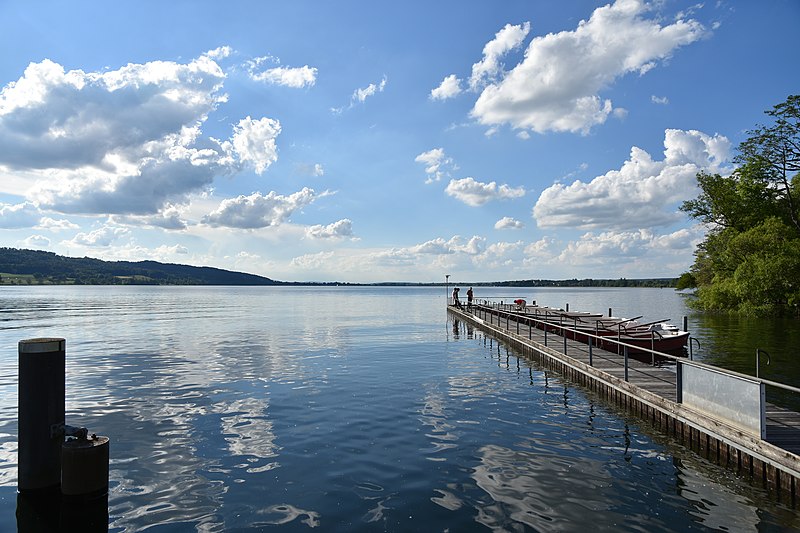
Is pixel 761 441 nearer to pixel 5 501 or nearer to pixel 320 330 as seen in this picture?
pixel 5 501

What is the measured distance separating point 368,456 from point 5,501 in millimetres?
6886

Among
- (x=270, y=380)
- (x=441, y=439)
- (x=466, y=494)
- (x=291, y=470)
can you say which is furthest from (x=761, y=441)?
(x=270, y=380)

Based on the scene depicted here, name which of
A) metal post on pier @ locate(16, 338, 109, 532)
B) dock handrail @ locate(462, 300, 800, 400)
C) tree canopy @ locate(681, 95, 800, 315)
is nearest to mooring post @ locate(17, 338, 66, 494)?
metal post on pier @ locate(16, 338, 109, 532)

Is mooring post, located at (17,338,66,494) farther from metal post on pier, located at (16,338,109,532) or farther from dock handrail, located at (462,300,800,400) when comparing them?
dock handrail, located at (462,300,800,400)

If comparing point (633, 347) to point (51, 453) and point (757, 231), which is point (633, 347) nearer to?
point (51, 453)

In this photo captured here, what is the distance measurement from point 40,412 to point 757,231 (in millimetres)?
60484

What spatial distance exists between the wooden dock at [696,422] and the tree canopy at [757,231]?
36.3 metres

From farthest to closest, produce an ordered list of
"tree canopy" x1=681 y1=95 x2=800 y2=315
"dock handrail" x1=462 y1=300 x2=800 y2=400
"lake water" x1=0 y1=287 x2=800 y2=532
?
1. "tree canopy" x1=681 y1=95 x2=800 y2=315
2. "dock handrail" x1=462 y1=300 x2=800 y2=400
3. "lake water" x1=0 y1=287 x2=800 y2=532

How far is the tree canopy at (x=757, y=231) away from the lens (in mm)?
47656

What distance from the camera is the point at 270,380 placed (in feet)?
67.0

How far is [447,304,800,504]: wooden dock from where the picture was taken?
9.36 meters

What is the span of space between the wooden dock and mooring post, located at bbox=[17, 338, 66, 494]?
13.0m

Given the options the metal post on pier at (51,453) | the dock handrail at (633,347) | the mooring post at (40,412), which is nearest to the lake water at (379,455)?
the metal post on pier at (51,453)

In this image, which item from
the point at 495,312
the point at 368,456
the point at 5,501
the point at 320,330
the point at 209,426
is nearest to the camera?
the point at 5,501
